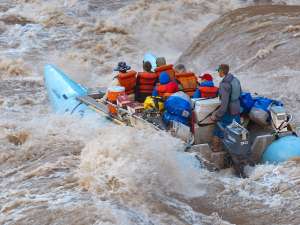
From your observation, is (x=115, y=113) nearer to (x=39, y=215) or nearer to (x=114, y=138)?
(x=114, y=138)

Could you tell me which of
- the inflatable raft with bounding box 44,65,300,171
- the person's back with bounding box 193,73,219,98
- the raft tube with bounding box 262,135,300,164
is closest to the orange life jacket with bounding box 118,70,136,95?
the inflatable raft with bounding box 44,65,300,171

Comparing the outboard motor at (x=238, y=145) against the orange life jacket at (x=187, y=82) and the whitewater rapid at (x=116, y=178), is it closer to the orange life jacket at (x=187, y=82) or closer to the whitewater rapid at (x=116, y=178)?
the whitewater rapid at (x=116, y=178)

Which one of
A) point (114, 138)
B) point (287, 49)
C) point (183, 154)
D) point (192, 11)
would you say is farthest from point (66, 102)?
point (192, 11)

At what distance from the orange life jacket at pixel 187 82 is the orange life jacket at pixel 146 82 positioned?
1.47ft

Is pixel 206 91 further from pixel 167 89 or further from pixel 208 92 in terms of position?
pixel 167 89

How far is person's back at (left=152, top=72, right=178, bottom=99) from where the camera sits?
6.79 m

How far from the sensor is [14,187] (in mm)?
6129

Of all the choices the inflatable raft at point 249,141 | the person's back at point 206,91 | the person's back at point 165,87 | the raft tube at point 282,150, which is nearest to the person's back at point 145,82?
the inflatable raft at point 249,141

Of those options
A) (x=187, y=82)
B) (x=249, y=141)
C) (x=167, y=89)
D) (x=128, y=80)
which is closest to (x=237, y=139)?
(x=249, y=141)

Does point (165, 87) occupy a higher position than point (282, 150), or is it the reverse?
point (165, 87)

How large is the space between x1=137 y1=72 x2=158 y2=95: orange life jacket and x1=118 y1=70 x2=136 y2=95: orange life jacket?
0.26 ft

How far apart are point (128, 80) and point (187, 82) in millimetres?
873

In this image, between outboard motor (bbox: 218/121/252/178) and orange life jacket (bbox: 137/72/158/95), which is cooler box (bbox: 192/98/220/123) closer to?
outboard motor (bbox: 218/121/252/178)

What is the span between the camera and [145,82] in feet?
24.7
